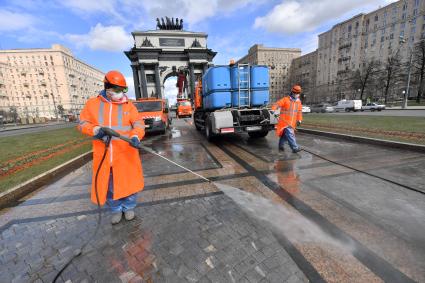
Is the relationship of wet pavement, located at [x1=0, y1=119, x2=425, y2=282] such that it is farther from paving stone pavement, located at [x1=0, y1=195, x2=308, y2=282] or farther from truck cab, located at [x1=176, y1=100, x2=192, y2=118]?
truck cab, located at [x1=176, y1=100, x2=192, y2=118]

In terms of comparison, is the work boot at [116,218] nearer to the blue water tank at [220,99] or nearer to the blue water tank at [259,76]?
the blue water tank at [220,99]

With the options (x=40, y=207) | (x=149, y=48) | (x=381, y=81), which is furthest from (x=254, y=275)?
(x=381, y=81)

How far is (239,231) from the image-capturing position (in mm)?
2566

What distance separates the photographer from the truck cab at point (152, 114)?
1112 centimetres

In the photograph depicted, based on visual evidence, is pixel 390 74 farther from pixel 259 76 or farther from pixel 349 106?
pixel 259 76

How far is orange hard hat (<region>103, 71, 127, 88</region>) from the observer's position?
8.56 feet

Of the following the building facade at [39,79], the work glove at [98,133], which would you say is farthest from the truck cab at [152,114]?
the building facade at [39,79]

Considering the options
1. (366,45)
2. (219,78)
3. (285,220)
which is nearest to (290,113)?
(219,78)

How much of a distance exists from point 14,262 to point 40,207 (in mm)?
1545

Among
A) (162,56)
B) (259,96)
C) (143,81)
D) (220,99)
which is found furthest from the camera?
(143,81)

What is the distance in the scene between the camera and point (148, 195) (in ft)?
12.3

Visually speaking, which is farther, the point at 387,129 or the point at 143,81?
the point at 143,81

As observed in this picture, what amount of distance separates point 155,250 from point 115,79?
2123 mm

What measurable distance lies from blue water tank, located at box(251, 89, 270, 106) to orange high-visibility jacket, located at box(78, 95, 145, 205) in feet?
19.8
